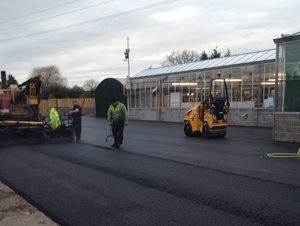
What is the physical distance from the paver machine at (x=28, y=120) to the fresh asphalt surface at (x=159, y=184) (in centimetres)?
154

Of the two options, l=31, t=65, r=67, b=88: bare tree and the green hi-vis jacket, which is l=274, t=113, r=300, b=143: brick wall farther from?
l=31, t=65, r=67, b=88: bare tree

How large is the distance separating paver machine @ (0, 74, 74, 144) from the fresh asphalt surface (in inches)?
60.7

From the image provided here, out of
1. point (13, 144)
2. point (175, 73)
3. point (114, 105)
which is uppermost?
point (175, 73)

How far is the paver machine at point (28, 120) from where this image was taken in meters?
13.5

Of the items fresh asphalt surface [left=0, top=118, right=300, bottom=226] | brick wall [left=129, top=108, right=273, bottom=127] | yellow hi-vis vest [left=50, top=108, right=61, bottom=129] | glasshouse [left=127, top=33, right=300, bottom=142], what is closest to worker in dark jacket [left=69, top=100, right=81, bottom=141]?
yellow hi-vis vest [left=50, top=108, right=61, bottom=129]

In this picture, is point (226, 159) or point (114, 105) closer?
point (226, 159)

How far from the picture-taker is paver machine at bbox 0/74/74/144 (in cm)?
1347

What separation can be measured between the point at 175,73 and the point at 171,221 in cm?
2508

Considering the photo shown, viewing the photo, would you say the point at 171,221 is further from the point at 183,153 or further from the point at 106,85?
the point at 106,85

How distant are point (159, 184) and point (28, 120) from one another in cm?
946

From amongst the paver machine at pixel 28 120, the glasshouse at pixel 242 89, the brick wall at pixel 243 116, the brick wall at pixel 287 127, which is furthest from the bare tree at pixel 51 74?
the brick wall at pixel 287 127

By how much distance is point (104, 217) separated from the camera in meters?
5.23

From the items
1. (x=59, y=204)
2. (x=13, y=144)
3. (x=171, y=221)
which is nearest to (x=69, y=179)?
(x=59, y=204)

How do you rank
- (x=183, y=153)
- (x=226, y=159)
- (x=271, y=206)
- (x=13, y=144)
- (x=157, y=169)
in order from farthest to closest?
(x=13, y=144), (x=183, y=153), (x=226, y=159), (x=157, y=169), (x=271, y=206)
